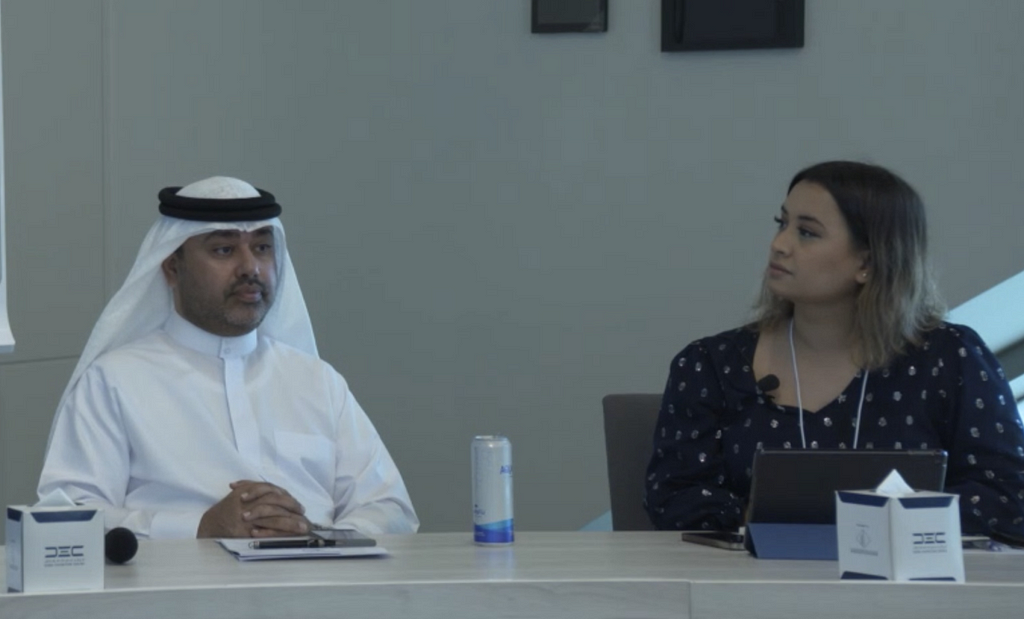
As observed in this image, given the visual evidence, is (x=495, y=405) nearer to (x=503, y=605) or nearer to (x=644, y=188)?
(x=644, y=188)

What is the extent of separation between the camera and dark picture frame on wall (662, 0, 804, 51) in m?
4.34

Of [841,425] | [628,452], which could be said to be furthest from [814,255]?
[628,452]

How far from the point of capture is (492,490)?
2.38m

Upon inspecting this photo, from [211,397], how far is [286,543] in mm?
942

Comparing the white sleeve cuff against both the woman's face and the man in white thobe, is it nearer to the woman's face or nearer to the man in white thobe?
the man in white thobe

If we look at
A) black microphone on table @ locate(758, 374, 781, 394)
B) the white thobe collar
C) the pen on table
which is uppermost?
the white thobe collar

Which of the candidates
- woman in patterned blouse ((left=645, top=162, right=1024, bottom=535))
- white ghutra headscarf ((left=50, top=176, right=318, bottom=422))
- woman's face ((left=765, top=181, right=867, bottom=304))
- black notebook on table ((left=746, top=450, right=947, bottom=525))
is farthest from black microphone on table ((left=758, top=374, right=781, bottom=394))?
white ghutra headscarf ((left=50, top=176, right=318, bottom=422))

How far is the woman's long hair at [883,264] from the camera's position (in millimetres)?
3076

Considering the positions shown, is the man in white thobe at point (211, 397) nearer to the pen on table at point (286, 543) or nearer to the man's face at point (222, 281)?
the man's face at point (222, 281)

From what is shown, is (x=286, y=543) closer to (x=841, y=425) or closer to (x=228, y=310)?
(x=228, y=310)

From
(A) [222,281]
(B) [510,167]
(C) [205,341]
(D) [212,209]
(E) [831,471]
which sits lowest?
(E) [831,471]

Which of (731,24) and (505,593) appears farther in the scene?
(731,24)

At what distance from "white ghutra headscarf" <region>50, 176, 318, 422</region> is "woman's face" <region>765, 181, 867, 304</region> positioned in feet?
3.68

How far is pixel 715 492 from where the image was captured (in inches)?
116
